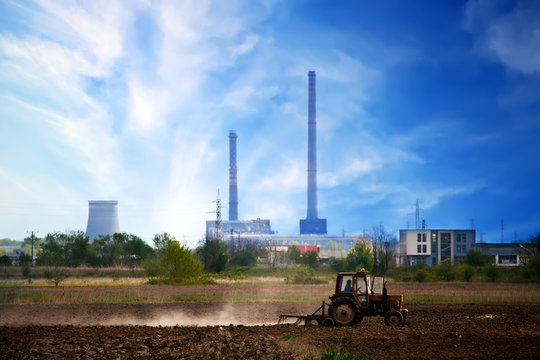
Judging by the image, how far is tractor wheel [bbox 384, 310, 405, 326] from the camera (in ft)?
86.9

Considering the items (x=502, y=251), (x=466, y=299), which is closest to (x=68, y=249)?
(x=466, y=299)

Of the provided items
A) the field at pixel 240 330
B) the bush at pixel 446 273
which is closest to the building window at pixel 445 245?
the bush at pixel 446 273

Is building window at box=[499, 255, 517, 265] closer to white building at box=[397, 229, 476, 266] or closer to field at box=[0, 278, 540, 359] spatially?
white building at box=[397, 229, 476, 266]

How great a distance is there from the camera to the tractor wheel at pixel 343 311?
26328 millimetres

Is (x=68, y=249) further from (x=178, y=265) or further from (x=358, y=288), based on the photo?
(x=358, y=288)

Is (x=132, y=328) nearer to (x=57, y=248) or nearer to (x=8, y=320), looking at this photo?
(x=8, y=320)

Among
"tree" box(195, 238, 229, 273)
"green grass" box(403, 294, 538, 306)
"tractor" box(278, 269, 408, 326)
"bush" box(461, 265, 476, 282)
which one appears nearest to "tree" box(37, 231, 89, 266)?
"tree" box(195, 238, 229, 273)

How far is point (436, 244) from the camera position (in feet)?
454

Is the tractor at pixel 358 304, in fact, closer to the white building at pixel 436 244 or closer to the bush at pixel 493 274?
the bush at pixel 493 274

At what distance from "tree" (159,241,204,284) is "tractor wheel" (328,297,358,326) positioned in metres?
33.1

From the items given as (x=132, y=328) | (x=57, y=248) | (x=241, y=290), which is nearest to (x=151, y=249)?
(x=57, y=248)

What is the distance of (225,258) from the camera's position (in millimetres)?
83438

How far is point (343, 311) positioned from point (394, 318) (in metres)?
2.38

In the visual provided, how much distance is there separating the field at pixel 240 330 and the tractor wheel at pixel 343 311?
3.04 ft
